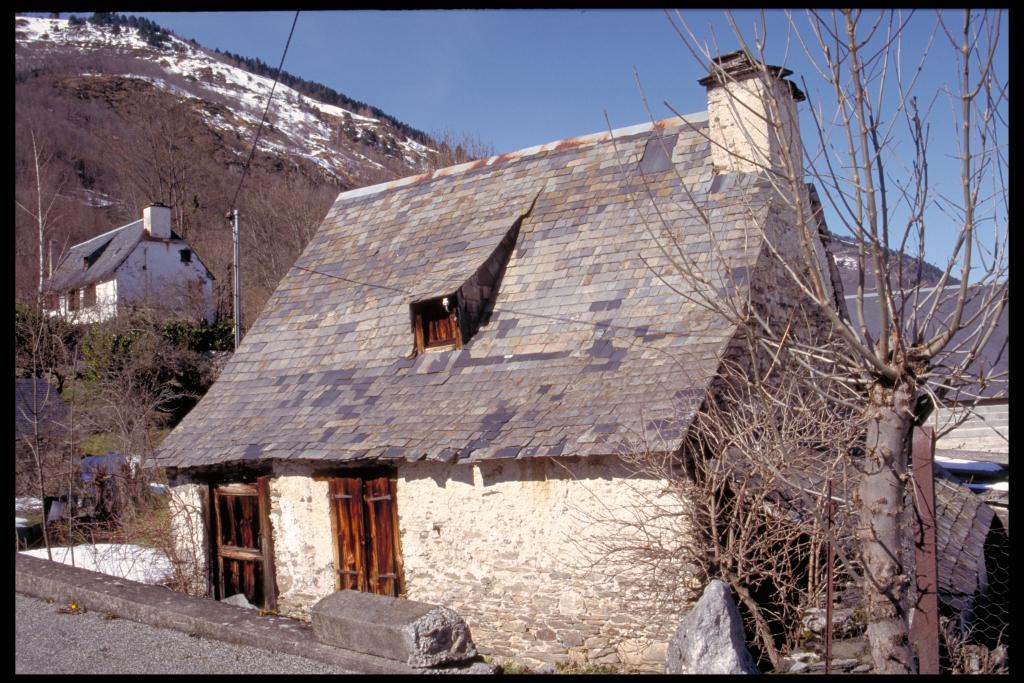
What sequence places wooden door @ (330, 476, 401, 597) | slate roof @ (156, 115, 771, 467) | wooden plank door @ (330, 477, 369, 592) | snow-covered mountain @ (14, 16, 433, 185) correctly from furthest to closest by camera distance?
wooden plank door @ (330, 477, 369, 592) → wooden door @ (330, 476, 401, 597) → slate roof @ (156, 115, 771, 467) → snow-covered mountain @ (14, 16, 433, 185)

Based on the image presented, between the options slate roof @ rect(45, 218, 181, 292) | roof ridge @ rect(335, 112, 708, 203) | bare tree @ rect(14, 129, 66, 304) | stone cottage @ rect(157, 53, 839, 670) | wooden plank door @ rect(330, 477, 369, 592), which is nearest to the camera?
bare tree @ rect(14, 129, 66, 304)

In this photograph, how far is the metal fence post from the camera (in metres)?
3.81

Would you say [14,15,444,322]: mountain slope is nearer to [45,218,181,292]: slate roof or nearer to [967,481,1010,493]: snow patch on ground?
[45,218,181,292]: slate roof

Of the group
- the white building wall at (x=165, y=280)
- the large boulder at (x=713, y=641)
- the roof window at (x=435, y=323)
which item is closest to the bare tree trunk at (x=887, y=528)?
the large boulder at (x=713, y=641)

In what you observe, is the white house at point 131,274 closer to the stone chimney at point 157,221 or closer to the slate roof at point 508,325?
the stone chimney at point 157,221

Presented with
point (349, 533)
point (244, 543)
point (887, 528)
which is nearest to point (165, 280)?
point (244, 543)

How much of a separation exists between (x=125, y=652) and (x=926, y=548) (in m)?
6.31

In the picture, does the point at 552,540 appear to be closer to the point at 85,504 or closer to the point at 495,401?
the point at 495,401

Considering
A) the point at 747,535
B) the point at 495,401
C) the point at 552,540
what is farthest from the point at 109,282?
the point at 747,535

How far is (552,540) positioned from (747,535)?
2.05m

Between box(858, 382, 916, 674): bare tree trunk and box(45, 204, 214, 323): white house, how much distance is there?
9184 mm

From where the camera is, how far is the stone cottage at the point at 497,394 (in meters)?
8.21

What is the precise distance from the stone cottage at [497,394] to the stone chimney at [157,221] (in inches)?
84.1

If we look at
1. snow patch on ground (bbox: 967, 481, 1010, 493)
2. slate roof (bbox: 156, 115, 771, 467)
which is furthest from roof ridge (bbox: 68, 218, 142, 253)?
snow patch on ground (bbox: 967, 481, 1010, 493)
